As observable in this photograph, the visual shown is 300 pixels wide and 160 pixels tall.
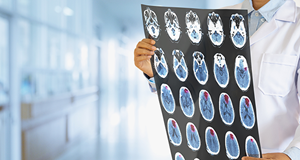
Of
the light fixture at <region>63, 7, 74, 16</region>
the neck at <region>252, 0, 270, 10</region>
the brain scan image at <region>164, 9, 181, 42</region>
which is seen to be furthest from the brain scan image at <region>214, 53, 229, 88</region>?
the light fixture at <region>63, 7, 74, 16</region>

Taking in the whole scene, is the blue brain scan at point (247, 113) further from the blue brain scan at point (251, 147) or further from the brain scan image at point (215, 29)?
the brain scan image at point (215, 29)

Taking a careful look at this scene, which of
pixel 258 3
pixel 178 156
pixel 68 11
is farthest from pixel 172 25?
pixel 68 11

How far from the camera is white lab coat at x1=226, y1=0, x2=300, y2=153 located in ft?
1.87

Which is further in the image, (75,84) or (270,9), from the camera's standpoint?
(75,84)

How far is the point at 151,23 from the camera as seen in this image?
58cm

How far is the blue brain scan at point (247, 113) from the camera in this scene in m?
0.50

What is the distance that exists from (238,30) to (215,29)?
6cm

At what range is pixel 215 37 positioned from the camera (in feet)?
1.77

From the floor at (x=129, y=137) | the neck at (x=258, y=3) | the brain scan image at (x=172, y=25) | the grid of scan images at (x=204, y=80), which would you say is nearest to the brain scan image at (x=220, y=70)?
the grid of scan images at (x=204, y=80)

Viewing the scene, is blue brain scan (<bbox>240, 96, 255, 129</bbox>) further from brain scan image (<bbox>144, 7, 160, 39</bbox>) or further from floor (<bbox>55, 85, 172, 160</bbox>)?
floor (<bbox>55, 85, 172, 160</bbox>)

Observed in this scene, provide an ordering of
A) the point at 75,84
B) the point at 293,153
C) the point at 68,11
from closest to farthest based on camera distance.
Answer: the point at 293,153, the point at 68,11, the point at 75,84

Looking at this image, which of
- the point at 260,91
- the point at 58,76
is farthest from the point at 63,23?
the point at 260,91

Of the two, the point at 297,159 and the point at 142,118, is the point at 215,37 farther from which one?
the point at 142,118

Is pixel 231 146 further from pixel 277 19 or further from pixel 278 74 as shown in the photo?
pixel 277 19
